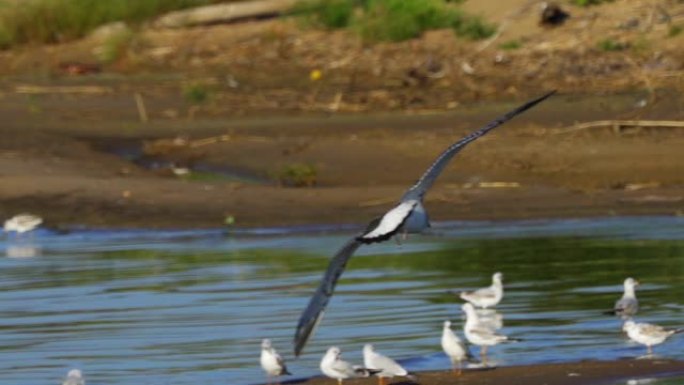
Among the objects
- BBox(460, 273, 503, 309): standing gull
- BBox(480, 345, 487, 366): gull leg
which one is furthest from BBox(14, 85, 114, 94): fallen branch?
BBox(480, 345, 487, 366): gull leg

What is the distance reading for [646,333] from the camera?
1265 cm

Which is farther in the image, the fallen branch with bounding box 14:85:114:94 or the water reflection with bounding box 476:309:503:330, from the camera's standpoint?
the fallen branch with bounding box 14:85:114:94

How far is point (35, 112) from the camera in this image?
27984 millimetres

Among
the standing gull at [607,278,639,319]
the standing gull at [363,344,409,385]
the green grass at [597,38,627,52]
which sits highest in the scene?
the green grass at [597,38,627,52]

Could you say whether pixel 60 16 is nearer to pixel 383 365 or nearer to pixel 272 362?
pixel 272 362

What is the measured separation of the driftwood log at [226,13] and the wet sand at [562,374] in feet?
69.3

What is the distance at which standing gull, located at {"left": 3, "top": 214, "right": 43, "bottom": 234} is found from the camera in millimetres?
20359

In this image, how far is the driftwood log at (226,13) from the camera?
33312 mm

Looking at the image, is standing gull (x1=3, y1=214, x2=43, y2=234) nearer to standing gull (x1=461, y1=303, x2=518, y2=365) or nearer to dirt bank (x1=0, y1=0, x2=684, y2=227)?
dirt bank (x1=0, y1=0, x2=684, y2=227)

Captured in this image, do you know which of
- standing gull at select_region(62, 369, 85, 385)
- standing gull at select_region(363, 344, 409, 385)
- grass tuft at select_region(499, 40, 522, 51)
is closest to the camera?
standing gull at select_region(62, 369, 85, 385)

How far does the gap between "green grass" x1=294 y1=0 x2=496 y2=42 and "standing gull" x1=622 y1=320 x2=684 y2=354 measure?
16.9 metres

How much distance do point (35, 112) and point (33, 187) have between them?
550 cm

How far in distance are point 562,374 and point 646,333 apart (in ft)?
2.62

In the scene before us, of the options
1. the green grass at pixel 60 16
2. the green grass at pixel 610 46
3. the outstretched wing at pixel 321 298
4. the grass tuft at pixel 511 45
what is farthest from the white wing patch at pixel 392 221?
the green grass at pixel 60 16
